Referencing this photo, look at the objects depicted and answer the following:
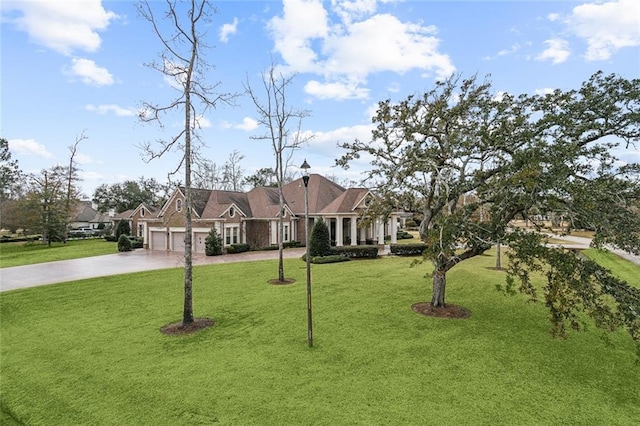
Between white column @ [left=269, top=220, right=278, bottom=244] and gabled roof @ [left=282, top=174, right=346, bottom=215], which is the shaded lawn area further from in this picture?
gabled roof @ [left=282, top=174, right=346, bottom=215]

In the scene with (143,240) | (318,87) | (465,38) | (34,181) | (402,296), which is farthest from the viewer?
(34,181)

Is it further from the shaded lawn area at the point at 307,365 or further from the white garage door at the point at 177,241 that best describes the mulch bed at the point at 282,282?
the white garage door at the point at 177,241

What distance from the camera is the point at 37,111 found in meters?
15.1

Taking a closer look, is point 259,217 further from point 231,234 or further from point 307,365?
point 307,365

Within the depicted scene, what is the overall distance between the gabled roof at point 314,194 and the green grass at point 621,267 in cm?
2054

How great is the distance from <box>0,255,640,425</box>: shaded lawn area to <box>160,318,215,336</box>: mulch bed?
0.36 metres

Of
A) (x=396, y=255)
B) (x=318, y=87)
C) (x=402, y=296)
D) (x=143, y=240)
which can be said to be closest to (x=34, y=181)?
(x=143, y=240)

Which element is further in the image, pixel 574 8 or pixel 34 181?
pixel 34 181

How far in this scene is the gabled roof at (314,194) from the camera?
31359 mm

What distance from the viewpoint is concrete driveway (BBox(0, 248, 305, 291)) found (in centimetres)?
1783

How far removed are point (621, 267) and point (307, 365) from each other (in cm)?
2246

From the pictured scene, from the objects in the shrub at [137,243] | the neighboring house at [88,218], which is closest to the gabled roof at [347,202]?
the shrub at [137,243]

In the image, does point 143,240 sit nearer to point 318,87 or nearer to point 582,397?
point 318,87

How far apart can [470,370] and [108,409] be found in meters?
7.52
